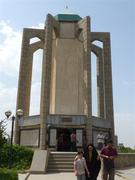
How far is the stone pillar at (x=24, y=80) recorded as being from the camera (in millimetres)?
33000

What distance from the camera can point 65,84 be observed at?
34.4m

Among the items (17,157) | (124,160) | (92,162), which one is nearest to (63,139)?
(124,160)

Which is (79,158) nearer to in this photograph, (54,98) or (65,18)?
(54,98)

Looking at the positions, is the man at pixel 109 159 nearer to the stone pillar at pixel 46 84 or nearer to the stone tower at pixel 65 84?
the stone tower at pixel 65 84

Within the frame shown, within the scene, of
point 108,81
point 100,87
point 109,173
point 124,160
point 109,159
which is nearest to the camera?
point 109,159

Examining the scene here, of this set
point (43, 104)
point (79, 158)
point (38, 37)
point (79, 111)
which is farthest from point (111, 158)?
point (38, 37)

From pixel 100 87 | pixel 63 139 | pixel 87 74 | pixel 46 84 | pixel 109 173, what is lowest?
pixel 109 173

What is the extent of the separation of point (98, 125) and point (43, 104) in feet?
19.0

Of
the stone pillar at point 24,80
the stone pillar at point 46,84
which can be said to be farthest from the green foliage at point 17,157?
the stone pillar at point 24,80

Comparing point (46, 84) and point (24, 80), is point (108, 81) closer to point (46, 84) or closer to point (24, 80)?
point (46, 84)

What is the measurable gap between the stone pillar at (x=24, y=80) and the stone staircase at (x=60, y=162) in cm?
1135

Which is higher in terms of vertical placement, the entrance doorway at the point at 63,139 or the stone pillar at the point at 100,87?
the stone pillar at the point at 100,87

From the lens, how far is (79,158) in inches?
431

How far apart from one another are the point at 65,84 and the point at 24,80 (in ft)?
14.1
